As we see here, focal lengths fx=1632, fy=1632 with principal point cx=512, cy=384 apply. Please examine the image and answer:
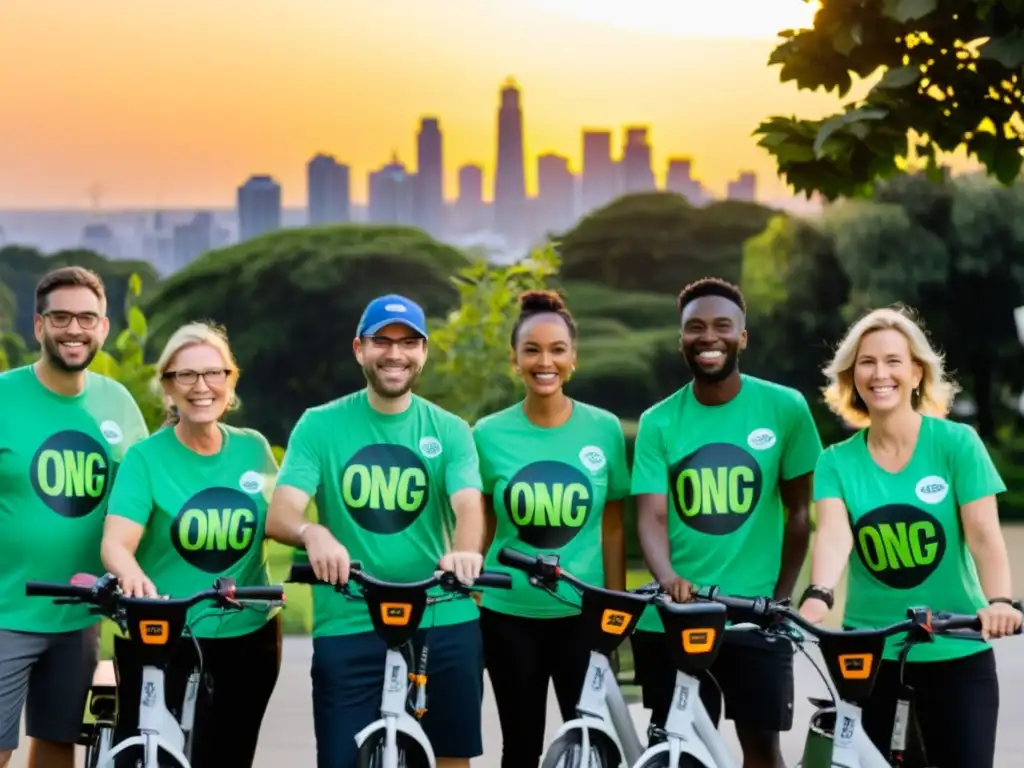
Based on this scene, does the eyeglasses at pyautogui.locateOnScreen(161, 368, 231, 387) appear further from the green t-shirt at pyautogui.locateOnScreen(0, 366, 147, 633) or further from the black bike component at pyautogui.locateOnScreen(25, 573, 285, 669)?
the black bike component at pyautogui.locateOnScreen(25, 573, 285, 669)

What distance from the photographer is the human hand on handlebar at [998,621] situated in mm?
4156

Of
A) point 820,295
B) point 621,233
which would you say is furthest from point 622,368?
point 820,295

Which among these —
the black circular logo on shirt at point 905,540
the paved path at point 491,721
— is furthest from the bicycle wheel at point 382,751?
the paved path at point 491,721

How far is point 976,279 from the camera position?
20.5 m

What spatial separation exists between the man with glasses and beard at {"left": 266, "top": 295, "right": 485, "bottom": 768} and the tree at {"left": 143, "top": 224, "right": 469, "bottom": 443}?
11801 mm

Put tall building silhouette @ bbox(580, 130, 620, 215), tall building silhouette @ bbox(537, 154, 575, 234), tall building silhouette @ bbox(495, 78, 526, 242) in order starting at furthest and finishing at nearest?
tall building silhouette @ bbox(580, 130, 620, 215) < tall building silhouette @ bbox(537, 154, 575, 234) < tall building silhouette @ bbox(495, 78, 526, 242)

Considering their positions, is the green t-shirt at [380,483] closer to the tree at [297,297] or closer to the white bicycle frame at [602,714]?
the white bicycle frame at [602,714]

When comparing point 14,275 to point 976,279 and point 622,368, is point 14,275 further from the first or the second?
point 976,279

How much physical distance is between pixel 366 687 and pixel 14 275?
12582 millimetres

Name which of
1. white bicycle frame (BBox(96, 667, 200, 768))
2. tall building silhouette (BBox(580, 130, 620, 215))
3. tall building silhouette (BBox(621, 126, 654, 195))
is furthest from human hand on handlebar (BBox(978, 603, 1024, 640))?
tall building silhouette (BBox(621, 126, 654, 195))

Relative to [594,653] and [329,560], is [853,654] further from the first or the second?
[329,560]

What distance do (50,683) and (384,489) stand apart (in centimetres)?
130

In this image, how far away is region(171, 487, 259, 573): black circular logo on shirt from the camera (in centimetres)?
477

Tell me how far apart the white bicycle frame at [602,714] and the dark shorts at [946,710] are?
2.25 ft
